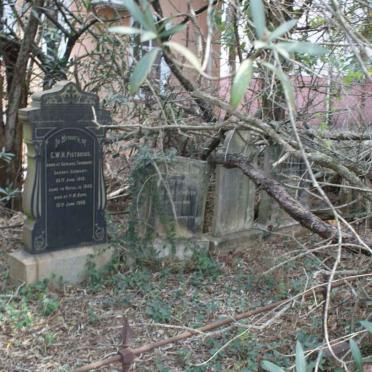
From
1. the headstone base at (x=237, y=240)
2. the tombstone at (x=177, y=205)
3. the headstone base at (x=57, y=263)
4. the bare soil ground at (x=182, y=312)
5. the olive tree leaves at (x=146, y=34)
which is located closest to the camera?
the olive tree leaves at (x=146, y=34)

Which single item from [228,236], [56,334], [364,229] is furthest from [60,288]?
[364,229]

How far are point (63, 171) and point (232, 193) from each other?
6.08 ft

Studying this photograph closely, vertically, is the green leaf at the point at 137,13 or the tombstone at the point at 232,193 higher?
the green leaf at the point at 137,13

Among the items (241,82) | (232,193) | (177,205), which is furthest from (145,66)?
(232,193)

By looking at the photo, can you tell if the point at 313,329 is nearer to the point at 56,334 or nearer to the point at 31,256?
the point at 56,334

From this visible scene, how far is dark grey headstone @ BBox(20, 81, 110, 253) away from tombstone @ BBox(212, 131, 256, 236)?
1240 millimetres

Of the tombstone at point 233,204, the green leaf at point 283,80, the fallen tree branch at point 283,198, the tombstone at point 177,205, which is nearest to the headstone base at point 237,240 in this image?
the tombstone at point 233,204

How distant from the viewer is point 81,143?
16.6ft

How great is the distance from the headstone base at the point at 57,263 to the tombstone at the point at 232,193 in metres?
1.27

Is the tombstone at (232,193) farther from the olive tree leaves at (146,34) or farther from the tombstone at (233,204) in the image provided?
the olive tree leaves at (146,34)

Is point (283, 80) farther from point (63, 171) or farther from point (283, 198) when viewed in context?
point (63, 171)

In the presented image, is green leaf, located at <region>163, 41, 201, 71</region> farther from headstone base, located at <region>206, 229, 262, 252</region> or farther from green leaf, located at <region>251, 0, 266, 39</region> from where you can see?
headstone base, located at <region>206, 229, 262, 252</region>

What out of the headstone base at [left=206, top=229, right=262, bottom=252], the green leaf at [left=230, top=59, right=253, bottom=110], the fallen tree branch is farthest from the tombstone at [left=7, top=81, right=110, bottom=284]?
the green leaf at [left=230, top=59, right=253, bottom=110]

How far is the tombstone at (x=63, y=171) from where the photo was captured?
4.81 metres
